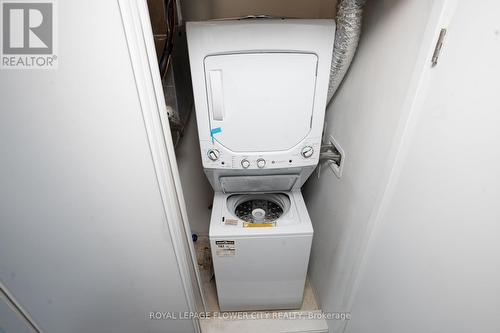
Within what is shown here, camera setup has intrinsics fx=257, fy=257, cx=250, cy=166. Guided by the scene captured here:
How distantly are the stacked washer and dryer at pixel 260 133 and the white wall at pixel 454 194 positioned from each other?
46 centimetres

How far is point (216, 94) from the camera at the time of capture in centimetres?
109

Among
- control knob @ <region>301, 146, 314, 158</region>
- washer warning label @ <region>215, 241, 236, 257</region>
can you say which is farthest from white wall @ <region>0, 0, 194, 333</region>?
control knob @ <region>301, 146, 314, 158</region>

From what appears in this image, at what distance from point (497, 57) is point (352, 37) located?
1.97ft

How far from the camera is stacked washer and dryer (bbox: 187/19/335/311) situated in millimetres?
1011

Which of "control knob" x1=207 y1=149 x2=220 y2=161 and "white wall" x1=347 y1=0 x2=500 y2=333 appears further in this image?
"control knob" x1=207 y1=149 x2=220 y2=161

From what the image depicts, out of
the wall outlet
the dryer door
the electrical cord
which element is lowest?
the wall outlet

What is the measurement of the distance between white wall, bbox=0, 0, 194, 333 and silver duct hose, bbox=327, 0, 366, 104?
816mm

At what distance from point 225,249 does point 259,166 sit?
0.46 meters

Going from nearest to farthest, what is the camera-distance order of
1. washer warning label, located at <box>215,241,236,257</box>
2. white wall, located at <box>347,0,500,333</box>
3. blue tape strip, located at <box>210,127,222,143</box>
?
white wall, located at <box>347,0,500,333</box>, blue tape strip, located at <box>210,127,222,143</box>, washer warning label, located at <box>215,241,236,257</box>

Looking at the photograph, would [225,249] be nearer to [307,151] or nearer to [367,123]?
[307,151]

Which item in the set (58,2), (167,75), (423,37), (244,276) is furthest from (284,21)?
(244,276)

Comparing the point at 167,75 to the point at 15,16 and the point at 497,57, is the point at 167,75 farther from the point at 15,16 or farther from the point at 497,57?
the point at 497,57

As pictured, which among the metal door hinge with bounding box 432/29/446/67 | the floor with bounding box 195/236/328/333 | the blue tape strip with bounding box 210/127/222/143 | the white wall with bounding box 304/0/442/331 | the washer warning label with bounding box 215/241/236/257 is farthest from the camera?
the floor with bounding box 195/236/328/333

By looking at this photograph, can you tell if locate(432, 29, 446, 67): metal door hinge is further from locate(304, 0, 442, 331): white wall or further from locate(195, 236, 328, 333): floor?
locate(195, 236, 328, 333): floor
